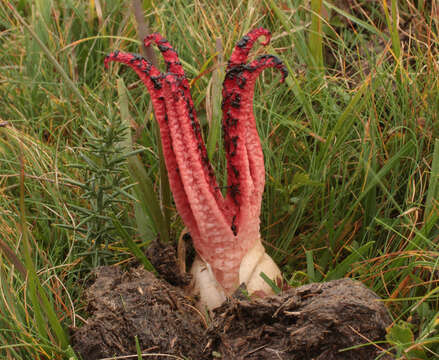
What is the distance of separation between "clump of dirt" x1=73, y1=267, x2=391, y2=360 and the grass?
111 millimetres

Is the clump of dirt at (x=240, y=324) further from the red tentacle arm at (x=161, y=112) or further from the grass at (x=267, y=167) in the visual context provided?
the red tentacle arm at (x=161, y=112)

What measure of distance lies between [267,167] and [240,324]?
1.00 m

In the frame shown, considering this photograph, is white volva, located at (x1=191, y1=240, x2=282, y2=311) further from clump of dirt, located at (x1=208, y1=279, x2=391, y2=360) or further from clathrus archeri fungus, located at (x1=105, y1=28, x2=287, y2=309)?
clump of dirt, located at (x1=208, y1=279, x2=391, y2=360)

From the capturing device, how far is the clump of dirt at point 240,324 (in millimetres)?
1716

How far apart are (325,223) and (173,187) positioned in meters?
0.78

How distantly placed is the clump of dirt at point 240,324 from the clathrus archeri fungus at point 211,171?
169mm

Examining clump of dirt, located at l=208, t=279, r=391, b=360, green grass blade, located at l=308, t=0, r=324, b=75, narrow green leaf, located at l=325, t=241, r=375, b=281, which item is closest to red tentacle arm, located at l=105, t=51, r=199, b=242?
clump of dirt, located at l=208, t=279, r=391, b=360

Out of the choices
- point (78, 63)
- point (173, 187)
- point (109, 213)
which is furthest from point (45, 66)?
point (173, 187)

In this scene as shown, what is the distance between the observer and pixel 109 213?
2.26 meters

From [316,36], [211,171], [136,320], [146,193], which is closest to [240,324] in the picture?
[136,320]

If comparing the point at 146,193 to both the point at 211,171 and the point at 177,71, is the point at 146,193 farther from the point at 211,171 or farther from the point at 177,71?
the point at 177,71

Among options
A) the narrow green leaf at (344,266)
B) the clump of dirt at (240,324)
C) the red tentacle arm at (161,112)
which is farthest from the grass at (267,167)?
the red tentacle arm at (161,112)

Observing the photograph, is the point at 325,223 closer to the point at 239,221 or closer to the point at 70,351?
the point at 239,221

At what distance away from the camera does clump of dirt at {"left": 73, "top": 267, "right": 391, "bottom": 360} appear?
172 centimetres
